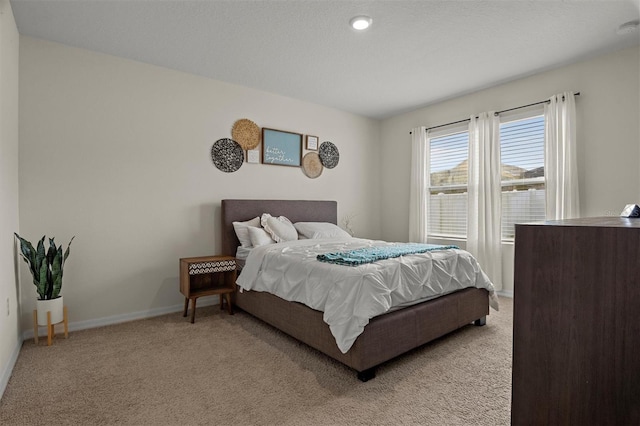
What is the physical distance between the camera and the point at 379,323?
83.5 inches

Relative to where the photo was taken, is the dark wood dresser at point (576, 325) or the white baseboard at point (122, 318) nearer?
the dark wood dresser at point (576, 325)

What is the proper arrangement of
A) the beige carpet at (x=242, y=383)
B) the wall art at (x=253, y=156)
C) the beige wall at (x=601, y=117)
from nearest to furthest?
the beige carpet at (x=242, y=383) < the beige wall at (x=601, y=117) < the wall art at (x=253, y=156)

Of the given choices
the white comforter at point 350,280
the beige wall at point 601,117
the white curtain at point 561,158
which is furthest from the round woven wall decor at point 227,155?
the white curtain at point 561,158

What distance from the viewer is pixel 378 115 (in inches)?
209

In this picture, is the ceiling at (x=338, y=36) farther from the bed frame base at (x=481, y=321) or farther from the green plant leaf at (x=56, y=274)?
the bed frame base at (x=481, y=321)

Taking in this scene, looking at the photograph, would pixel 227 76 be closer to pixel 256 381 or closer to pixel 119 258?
pixel 119 258

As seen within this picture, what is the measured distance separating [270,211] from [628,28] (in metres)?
3.82

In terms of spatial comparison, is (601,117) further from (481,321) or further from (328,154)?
(328,154)

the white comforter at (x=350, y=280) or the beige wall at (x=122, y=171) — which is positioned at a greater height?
the beige wall at (x=122, y=171)

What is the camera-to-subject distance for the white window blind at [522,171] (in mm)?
3740

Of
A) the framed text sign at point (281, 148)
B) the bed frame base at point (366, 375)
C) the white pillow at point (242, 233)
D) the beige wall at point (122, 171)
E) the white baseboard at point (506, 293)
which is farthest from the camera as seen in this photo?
the framed text sign at point (281, 148)

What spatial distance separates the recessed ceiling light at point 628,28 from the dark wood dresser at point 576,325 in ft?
9.34

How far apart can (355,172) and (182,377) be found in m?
3.89

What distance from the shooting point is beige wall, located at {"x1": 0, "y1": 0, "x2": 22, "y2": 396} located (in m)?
2.10
